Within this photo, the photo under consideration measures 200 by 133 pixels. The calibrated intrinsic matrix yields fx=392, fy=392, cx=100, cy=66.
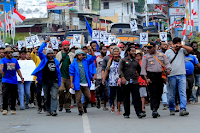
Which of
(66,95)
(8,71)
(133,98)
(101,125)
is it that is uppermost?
(8,71)

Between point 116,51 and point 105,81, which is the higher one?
point 116,51

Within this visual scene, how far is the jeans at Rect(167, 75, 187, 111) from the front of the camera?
10234mm

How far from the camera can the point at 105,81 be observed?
42.5 ft

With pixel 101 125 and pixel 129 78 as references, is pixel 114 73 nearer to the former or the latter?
pixel 129 78

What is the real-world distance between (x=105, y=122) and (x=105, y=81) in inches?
145

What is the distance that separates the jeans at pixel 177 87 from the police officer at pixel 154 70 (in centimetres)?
43

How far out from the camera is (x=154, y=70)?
10133 millimetres

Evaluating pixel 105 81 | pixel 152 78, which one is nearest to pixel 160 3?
pixel 105 81

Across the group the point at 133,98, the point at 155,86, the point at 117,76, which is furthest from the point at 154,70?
the point at 117,76

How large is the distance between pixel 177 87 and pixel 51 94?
139 inches

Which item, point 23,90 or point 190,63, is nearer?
point 190,63

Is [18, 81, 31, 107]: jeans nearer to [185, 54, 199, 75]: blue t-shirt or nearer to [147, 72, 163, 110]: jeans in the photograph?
[147, 72, 163, 110]: jeans

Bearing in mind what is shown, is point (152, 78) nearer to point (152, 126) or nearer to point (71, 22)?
point (152, 126)

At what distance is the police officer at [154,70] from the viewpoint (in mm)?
10109
